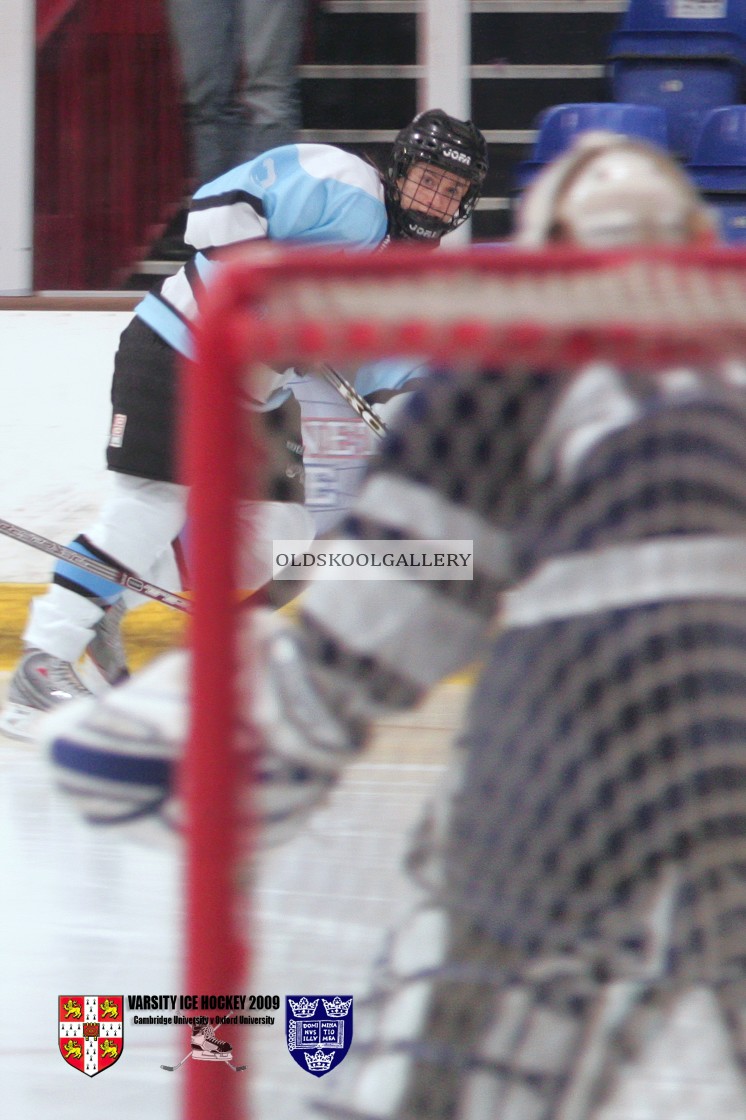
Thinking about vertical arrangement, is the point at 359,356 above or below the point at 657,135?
below

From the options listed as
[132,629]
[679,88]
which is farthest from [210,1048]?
[679,88]

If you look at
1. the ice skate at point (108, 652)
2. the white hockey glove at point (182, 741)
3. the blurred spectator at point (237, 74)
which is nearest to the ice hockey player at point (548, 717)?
the white hockey glove at point (182, 741)

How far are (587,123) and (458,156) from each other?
1.51 metres

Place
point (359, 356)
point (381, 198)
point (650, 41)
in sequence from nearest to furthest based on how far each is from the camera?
point (359, 356), point (381, 198), point (650, 41)

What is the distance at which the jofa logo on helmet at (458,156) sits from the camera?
7.97ft

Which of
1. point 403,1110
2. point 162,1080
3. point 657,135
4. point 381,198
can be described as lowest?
point 162,1080

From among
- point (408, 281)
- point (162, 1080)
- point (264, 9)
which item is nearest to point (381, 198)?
point (264, 9)

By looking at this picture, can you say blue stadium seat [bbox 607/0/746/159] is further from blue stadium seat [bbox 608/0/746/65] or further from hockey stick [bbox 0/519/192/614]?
hockey stick [bbox 0/519/192/614]

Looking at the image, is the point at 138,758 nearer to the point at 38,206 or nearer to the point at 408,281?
the point at 408,281

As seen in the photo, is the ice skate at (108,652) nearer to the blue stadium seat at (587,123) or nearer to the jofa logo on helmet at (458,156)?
the jofa logo on helmet at (458,156)

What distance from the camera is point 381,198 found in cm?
234

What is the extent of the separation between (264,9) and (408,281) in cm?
268

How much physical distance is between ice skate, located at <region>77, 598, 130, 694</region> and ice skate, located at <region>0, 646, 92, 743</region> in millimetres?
92

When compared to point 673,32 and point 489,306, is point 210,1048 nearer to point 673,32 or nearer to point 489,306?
point 489,306
